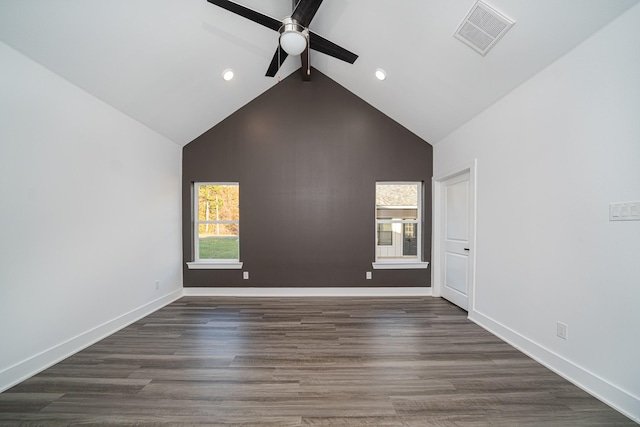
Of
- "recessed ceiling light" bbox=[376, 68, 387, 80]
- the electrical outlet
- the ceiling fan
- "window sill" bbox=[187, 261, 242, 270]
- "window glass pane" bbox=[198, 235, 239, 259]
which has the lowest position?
the electrical outlet

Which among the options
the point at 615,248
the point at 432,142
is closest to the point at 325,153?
the point at 432,142

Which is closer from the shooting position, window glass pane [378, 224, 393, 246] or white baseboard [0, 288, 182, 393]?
white baseboard [0, 288, 182, 393]

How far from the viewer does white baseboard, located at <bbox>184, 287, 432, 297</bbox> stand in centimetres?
441

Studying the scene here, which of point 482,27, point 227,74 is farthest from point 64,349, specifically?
point 482,27

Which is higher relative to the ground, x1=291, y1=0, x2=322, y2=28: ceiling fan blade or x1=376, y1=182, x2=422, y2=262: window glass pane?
x1=291, y1=0, x2=322, y2=28: ceiling fan blade

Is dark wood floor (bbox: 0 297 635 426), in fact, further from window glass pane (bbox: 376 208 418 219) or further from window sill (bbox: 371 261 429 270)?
window glass pane (bbox: 376 208 418 219)

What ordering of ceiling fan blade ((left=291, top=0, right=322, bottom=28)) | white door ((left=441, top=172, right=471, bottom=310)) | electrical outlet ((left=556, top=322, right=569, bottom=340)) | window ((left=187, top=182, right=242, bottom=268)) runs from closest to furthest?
1. ceiling fan blade ((left=291, top=0, right=322, bottom=28))
2. electrical outlet ((left=556, top=322, right=569, bottom=340))
3. white door ((left=441, top=172, right=471, bottom=310))
4. window ((left=187, top=182, right=242, bottom=268))

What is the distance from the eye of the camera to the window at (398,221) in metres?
4.57

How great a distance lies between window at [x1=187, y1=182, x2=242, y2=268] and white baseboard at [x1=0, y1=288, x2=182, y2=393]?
1.22 meters

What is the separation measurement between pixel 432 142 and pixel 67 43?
4.59m

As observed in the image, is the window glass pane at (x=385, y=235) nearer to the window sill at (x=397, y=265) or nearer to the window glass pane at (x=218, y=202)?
the window sill at (x=397, y=265)

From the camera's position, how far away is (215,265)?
443 cm

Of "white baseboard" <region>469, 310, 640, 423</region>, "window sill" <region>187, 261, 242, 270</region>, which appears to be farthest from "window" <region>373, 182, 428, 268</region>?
"window sill" <region>187, 261, 242, 270</region>

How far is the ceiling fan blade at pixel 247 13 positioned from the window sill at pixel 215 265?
3.43 m
